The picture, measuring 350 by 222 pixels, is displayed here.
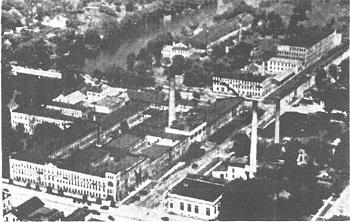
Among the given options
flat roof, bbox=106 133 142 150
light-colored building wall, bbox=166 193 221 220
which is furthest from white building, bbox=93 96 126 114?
light-colored building wall, bbox=166 193 221 220

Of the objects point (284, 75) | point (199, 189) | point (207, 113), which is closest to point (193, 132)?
point (207, 113)

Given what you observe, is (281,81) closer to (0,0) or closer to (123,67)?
(123,67)

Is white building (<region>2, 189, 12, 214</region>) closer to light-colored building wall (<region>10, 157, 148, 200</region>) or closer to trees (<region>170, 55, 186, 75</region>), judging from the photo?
light-colored building wall (<region>10, 157, 148, 200</region>)

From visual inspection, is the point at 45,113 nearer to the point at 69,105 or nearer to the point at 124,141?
the point at 69,105

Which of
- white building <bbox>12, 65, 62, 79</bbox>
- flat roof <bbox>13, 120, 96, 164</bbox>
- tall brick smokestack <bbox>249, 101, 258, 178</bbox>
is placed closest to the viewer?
tall brick smokestack <bbox>249, 101, 258, 178</bbox>

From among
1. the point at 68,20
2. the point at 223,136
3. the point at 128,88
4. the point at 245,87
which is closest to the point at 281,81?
the point at 245,87

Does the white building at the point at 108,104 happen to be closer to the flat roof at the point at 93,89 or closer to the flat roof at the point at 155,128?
the flat roof at the point at 93,89
